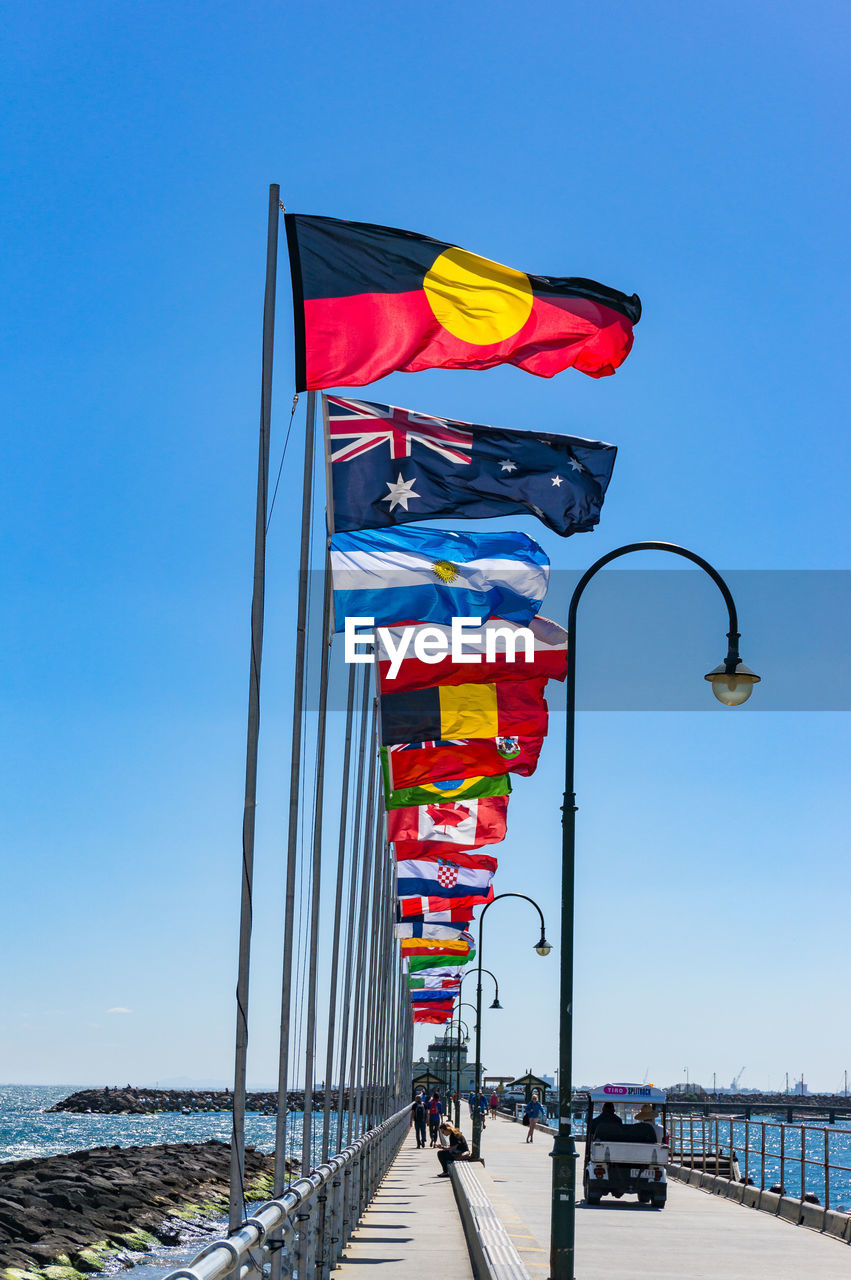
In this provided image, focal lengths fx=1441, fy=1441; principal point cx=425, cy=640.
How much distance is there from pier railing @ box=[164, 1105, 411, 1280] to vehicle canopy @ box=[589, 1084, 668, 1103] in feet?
24.3

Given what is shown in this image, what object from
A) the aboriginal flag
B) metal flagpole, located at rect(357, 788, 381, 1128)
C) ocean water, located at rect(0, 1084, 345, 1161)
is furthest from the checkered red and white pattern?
ocean water, located at rect(0, 1084, 345, 1161)

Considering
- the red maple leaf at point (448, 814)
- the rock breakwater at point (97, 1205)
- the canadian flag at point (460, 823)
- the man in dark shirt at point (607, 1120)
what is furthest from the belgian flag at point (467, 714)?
the rock breakwater at point (97, 1205)

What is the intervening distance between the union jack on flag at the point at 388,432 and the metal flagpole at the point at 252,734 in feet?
9.42

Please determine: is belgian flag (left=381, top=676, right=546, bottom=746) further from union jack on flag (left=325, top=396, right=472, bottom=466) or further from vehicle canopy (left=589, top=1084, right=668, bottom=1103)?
vehicle canopy (left=589, top=1084, right=668, bottom=1103)

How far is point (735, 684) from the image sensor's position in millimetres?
13891

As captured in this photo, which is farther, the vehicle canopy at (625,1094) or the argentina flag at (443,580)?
the vehicle canopy at (625,1094)

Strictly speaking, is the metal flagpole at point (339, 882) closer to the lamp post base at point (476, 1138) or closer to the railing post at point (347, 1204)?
the railing post at point (347, 1204)

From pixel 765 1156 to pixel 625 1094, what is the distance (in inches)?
456

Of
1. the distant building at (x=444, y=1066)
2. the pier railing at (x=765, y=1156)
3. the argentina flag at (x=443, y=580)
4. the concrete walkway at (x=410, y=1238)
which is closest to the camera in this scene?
the concrete walkway at (x=410, y=1238)

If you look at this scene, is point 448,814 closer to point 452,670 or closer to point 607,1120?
point 607,1120

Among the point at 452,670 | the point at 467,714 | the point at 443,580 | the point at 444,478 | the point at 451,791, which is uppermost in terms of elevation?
the point at 444,478

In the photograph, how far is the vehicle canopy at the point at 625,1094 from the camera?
27859 mm

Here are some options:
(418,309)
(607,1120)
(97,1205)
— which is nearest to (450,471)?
(418,309)

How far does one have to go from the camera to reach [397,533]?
667 inches
